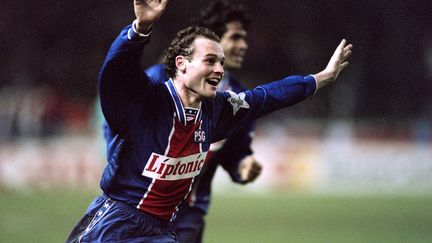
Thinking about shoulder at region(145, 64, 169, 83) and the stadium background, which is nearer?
shoulder at region(145, 64, 169, 83)

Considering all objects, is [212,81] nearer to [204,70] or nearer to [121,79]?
[204,70]

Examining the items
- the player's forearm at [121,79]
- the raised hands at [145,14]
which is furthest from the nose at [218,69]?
the raised hands at [145,14]

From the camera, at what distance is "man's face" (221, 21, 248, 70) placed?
706 centimetres

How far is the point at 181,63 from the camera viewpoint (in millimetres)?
4965

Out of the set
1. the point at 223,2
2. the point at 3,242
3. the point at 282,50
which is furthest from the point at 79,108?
the point at 223,2

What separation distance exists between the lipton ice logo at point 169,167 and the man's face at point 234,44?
222 cm

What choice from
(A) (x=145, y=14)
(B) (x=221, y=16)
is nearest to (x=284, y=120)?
Result: (B) (x=221, y=16)

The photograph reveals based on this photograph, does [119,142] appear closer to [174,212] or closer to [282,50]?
[174,212]

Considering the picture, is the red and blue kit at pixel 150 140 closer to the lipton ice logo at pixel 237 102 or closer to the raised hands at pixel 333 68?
the lipton ice logo at pixel 237 102

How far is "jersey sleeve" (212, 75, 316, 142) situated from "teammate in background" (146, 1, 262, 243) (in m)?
1.33

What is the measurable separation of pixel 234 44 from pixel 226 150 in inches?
39.2

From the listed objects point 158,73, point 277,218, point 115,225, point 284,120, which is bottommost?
point 115,225

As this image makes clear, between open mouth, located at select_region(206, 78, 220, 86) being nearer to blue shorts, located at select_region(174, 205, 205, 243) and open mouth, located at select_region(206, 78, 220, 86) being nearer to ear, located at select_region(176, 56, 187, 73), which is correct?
ear, located at select_region(176, 56, 187, 73)

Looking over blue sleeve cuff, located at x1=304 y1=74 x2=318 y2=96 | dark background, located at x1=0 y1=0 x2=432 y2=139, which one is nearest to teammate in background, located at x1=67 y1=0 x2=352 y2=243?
blue sleeve cuff, located at x1=304 y1=74 x2=318 y2=96
